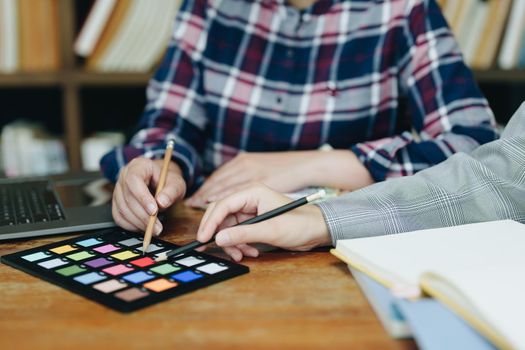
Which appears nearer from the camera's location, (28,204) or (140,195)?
(140,195)

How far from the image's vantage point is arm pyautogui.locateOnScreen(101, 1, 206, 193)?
1.32 m

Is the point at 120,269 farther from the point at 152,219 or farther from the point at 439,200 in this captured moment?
the point at 439,200

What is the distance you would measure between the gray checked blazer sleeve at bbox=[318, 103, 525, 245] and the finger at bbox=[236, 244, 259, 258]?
0.31ft

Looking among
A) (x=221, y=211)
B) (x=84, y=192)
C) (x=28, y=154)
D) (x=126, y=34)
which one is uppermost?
(x=126, y=34)

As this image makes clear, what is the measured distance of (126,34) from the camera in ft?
6.28

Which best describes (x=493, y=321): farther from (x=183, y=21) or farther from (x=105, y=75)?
(x=105, y=75)

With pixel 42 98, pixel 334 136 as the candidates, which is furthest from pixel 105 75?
pixel 334 136

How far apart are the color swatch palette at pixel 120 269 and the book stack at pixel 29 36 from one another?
4.26 feet

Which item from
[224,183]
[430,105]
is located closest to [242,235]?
[224,183]

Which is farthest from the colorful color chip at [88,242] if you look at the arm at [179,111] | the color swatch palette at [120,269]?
the arm at [179,111]

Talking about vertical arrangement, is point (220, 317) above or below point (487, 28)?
below

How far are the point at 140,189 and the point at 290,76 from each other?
22.4 inches

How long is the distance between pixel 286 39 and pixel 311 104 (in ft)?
0.50

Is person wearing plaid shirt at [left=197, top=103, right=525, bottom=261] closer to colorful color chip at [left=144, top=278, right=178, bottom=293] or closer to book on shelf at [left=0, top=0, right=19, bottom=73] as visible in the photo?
colorful color chip at [left=144, top=278, right=178, bottom=293]
